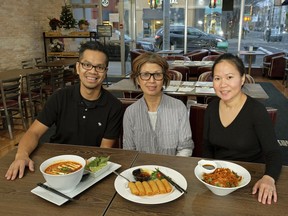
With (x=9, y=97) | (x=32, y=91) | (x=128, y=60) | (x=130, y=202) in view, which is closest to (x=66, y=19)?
(x=128, y=60)

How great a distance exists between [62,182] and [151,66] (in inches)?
38.8

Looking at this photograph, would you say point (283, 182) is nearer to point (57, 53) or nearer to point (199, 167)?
point (199, 167)

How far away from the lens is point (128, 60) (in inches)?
382

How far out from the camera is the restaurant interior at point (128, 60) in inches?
46.3

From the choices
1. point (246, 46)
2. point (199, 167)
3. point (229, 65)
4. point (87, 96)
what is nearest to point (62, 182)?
point (199, 167)

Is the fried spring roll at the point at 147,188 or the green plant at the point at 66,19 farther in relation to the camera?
the green plant at the point at 66,19

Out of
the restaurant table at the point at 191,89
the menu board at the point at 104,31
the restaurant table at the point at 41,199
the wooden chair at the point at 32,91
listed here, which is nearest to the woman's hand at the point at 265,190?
the restaurant table at the point at 41,199

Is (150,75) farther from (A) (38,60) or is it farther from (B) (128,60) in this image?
(B) (128,60)

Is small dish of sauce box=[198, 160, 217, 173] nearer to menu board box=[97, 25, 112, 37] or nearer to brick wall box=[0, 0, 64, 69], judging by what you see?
brick wall box=[0, 0, 64, 69]

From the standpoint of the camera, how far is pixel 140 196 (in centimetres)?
108

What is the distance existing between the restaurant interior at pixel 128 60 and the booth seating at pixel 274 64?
0.10 ft

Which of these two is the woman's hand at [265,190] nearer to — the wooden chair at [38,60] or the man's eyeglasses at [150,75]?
the man's eyeglasses at [150,75]

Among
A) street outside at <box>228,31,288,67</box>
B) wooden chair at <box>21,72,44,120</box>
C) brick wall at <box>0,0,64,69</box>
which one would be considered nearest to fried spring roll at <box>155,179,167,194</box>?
wooden chair at <box>21,72,44,120</box>

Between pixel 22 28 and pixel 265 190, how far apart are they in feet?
22.5
